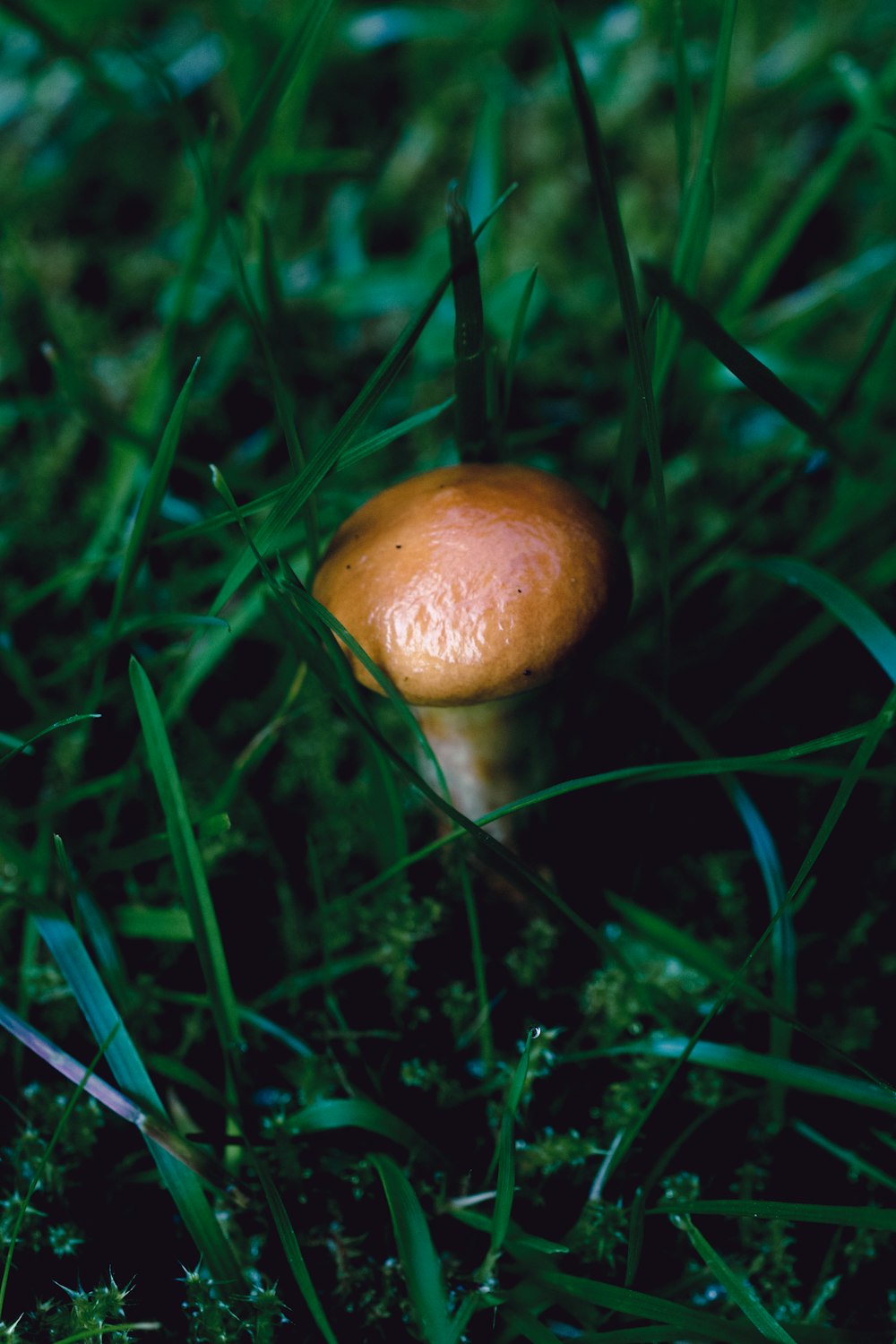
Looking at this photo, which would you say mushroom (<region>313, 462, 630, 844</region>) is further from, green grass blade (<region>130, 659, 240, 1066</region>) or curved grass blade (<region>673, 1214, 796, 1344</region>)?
curved grass blade (<region>673, 1214, 796, 1344</region>)

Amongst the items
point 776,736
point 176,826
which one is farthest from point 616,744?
point 176,826

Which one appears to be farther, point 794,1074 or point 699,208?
point 699,208

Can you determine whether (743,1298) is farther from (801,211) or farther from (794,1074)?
(801,211)

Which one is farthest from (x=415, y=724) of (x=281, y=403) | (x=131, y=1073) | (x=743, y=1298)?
(x=743, y=1298)

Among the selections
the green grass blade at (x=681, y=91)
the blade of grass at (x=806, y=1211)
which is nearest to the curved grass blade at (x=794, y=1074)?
the blade of grass at (x=806, y=1211)

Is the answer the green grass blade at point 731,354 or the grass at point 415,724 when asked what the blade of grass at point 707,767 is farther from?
the green grass blade at point 731,354

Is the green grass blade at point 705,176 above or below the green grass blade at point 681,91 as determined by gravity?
below

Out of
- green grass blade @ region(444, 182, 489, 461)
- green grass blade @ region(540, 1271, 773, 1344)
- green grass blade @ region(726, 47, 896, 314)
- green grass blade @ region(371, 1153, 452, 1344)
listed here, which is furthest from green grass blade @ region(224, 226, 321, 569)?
green grass blade @ region(726, 47, 896, 314)
